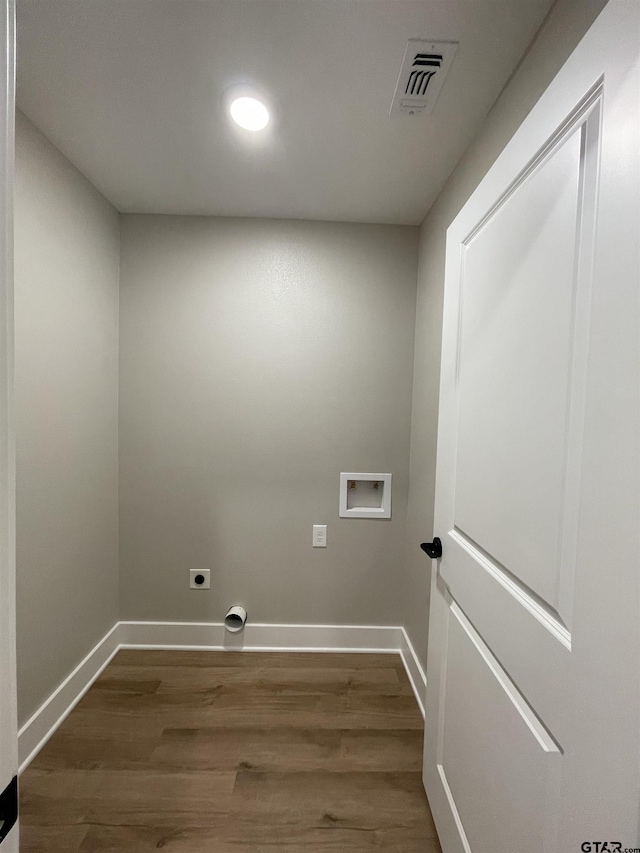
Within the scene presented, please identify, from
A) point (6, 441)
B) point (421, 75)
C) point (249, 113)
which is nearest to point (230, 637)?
point (6, 441)

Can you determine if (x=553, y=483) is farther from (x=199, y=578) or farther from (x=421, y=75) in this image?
(x=199, y=578)

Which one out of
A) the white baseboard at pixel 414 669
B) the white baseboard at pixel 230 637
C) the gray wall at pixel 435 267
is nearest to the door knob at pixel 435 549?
the gray wall at pixel 435 267

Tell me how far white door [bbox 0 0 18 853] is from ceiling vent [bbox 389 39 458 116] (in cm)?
105

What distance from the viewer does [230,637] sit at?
7.22 feet

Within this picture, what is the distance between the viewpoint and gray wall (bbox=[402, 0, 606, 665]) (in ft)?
3.30

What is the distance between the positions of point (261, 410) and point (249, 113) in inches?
51.4

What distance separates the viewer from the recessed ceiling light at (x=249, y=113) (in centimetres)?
129

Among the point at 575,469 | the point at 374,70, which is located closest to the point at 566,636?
the point at 575,469

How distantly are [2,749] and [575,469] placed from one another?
0.93m

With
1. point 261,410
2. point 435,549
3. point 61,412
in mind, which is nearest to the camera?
point 435,549

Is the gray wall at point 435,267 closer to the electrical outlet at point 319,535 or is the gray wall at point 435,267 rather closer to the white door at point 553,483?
the white door at point 553,483

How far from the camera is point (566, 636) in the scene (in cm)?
65

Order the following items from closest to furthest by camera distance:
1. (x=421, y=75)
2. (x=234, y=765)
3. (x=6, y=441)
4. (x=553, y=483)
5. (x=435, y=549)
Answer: (x=6, y=441), (x=553, y=483), (x=421, y=75), (x=435, y=549), (x=234, y=765)

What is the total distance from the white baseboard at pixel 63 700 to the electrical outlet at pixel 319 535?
4.01 feet
